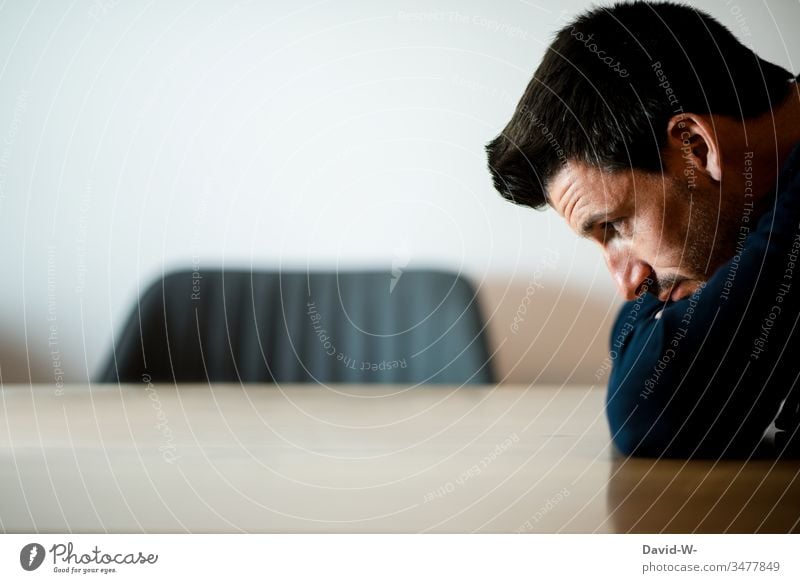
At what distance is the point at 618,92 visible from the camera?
46 cm

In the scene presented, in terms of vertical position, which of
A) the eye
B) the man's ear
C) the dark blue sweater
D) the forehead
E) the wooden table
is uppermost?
the man's ear

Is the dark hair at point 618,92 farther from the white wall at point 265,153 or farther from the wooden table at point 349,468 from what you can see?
the wooden table at point 349,468

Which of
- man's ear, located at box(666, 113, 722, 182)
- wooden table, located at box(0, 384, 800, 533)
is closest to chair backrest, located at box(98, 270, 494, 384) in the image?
wooden table, located at box(0, 384, 800, 533)

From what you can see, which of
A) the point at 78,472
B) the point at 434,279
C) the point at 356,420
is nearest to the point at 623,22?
the point at 434,279

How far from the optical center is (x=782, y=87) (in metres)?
0.49

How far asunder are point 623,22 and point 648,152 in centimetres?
9

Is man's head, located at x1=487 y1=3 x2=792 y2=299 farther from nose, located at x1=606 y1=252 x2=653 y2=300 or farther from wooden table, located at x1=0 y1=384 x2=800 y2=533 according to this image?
wooden table, located at x1=0 y1=384 x2=800 y2=533

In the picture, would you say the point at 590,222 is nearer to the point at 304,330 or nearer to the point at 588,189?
the point at 588,189

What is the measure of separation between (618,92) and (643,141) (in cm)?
3

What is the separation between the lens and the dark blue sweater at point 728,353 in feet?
1.49

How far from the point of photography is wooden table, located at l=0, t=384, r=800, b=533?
1.24 ft
